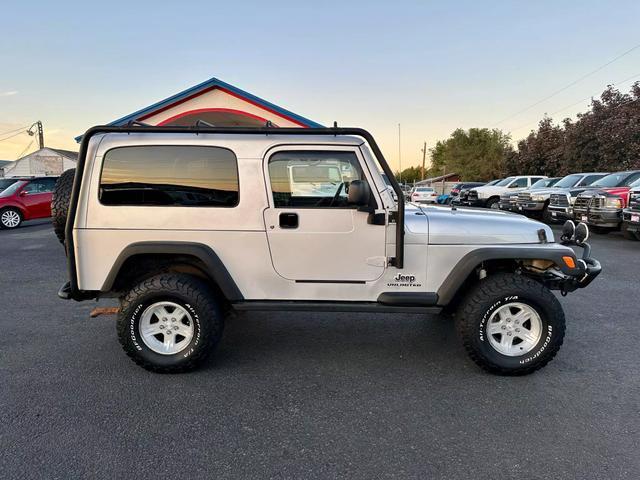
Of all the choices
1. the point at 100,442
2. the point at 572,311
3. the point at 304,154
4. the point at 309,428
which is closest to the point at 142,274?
the point at 100,442

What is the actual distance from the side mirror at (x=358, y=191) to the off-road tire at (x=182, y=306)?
56.7 inches

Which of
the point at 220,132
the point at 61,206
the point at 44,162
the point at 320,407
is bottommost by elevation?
the point at 320,407

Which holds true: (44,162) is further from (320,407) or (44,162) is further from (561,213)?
(320,407)

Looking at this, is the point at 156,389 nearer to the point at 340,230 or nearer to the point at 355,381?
the point at 355,381

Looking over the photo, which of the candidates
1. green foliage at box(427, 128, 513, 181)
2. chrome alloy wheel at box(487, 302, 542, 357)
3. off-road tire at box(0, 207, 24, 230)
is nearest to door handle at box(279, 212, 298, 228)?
chrome alloy wheel at box(487, 302, 542, 357)

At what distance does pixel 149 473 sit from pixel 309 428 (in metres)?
0.98

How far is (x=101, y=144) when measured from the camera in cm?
358

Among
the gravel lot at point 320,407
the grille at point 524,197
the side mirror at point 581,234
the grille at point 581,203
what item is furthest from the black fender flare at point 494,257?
the grille at point 524,197

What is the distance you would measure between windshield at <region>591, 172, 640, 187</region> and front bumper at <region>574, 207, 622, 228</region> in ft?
4.30

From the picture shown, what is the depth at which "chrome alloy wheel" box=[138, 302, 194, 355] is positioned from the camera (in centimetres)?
365

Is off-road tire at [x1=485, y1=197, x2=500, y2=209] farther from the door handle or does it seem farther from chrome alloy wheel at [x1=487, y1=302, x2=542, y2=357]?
the door handle

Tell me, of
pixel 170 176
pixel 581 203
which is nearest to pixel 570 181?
pixel 581 203

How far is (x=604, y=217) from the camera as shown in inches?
428

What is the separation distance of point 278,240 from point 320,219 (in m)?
0.38
